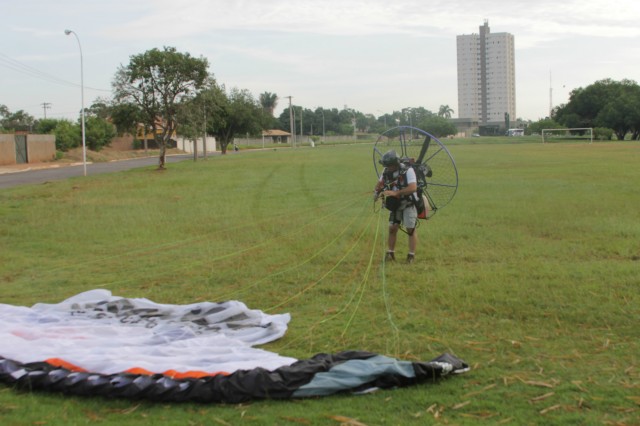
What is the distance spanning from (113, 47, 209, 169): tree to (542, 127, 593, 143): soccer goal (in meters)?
50.4

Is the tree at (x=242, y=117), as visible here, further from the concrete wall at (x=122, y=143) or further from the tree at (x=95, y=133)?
the concrete wall at (x=122, y=143)

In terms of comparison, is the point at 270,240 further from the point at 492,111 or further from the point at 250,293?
the point at 492,111

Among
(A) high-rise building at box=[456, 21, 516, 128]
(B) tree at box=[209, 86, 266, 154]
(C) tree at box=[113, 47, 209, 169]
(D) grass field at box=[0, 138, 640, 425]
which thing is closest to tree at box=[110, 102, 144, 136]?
(C) tree at box=[113, 47, 209, 169]

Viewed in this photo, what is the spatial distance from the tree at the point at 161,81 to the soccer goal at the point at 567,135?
165ft

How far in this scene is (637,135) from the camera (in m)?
82.6

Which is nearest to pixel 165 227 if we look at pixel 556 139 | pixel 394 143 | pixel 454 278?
pixel 394 143

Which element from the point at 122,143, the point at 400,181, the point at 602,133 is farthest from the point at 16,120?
the point at 400,181

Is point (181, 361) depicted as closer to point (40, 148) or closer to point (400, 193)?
point (400, 193)

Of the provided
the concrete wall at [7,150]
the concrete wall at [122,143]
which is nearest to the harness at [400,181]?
the concrete wall at [7,150]

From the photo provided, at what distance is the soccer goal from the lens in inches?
3098

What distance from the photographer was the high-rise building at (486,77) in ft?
401

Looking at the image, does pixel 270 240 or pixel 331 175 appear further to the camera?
pixel 331 175

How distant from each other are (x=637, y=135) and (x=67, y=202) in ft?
261

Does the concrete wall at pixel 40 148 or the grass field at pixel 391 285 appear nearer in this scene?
the grass field at pixel 391 285
